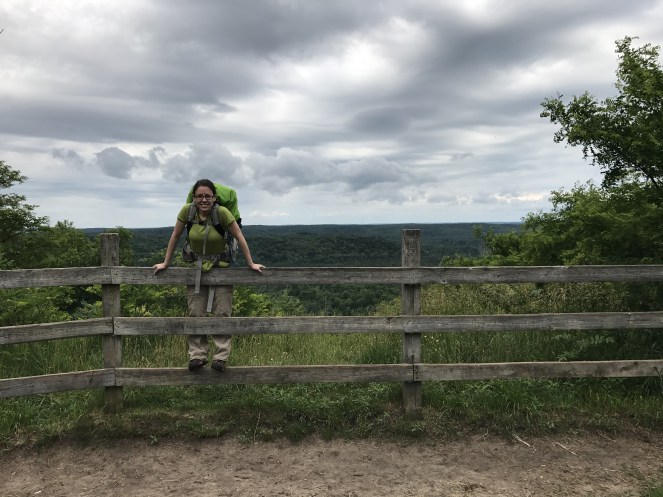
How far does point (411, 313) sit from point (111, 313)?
288cm

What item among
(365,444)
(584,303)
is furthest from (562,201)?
(365,444)

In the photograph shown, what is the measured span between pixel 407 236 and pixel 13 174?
3098cm

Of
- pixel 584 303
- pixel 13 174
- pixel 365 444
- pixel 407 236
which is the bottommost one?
pixel 365 444

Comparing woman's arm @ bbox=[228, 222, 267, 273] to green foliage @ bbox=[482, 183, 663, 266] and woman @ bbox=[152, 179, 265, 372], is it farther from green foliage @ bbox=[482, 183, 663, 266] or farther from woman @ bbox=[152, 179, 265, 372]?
green foliage @ bbox=[482, 183, 663, 266]

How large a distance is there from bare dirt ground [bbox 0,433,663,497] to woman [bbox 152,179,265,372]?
0.85 meters

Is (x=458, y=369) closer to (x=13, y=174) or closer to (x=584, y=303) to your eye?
(x=584, y=303)

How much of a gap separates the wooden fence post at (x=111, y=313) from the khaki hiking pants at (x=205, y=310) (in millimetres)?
691

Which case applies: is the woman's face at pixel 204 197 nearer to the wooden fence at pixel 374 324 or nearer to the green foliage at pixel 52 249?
the wooden fence at pixel 374 324

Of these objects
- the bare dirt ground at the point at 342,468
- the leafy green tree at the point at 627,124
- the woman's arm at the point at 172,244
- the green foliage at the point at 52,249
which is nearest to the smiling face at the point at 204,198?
the woman's arm at the point at 172,244

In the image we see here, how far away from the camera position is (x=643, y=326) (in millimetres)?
Result: 4816

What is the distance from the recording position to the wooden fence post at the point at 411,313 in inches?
188

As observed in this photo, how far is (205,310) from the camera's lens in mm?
4824

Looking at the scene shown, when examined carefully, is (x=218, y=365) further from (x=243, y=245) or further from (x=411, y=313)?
(x=411, y=313)

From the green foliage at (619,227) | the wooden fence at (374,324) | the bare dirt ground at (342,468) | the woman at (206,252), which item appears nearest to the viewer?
the bare dirt ground at (342,468)
